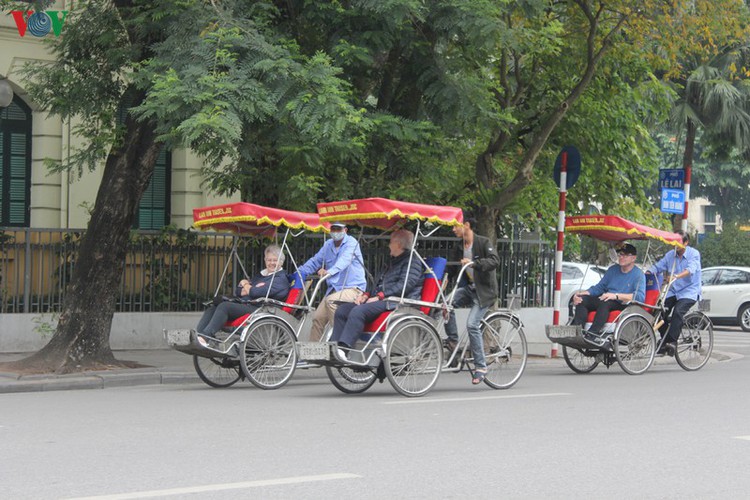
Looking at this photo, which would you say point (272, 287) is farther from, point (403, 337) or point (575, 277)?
point (575, 277)

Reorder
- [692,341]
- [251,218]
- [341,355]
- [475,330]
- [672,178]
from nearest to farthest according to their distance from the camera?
[341,355], [475,330], [251,218], [692,341], [672,178]

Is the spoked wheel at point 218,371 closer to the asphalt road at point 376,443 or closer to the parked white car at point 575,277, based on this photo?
the asphalt road at point 376,443

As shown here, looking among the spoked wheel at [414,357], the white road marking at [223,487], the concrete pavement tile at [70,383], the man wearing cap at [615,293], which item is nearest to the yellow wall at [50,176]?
the concrete pavement tile at [70,383]

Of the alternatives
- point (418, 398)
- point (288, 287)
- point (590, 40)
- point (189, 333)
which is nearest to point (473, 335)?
point (418, 398)

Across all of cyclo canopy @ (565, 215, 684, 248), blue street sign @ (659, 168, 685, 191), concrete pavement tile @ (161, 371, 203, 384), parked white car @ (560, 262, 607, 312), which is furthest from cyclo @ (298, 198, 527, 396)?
parked white car @ (560, 262, 607, 312)

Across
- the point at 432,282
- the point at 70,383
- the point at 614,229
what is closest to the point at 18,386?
the point at 70,383

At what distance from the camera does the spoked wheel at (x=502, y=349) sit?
13.0 metres

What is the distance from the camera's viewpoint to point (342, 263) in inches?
513

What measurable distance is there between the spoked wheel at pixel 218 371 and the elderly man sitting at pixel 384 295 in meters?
1.43

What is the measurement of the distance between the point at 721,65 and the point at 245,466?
25125mm

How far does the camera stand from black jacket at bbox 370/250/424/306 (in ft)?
Answer: 40.0

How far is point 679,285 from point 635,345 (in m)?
1.44

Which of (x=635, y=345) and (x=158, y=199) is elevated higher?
(x=158, y=199)

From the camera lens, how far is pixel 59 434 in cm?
888
